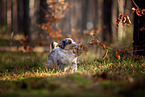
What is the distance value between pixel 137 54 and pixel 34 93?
12.1ft

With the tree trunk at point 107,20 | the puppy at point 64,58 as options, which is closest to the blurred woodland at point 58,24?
the tree trunk at point 107,20

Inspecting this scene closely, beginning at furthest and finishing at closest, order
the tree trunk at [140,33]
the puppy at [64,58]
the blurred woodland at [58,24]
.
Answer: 1. the blurred woodland at [58,24]
2. the tree trunk at [140,33]
3. the puppy at [64,58]

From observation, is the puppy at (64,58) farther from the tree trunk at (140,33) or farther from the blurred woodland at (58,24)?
the tree trunk at (140,33)

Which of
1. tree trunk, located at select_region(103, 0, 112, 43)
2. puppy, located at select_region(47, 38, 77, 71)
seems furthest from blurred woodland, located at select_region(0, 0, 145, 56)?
puppy, located at select_region(47, 38, 77, 71)

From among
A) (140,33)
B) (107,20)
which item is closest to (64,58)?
(140,33)

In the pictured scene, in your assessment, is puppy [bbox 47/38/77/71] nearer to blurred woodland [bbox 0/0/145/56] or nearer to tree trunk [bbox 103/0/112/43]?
blurred woodland [bbox 0/0/145/56]

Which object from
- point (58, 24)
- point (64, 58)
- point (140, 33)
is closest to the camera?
point (64, 58)

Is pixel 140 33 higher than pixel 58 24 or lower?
lower

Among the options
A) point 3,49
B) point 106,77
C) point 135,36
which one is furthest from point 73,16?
point 106,77

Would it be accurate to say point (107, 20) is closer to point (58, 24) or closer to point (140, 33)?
point (58, 24)

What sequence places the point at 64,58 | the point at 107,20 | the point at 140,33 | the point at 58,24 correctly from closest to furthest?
the point at 64,58 → the point at 140,33 → the point at 107,20 → the point at 58,24

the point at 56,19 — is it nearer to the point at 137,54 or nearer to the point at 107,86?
the point at 137,54

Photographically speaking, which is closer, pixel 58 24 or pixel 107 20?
pixel 107 20

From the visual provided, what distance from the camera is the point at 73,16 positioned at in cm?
3216
